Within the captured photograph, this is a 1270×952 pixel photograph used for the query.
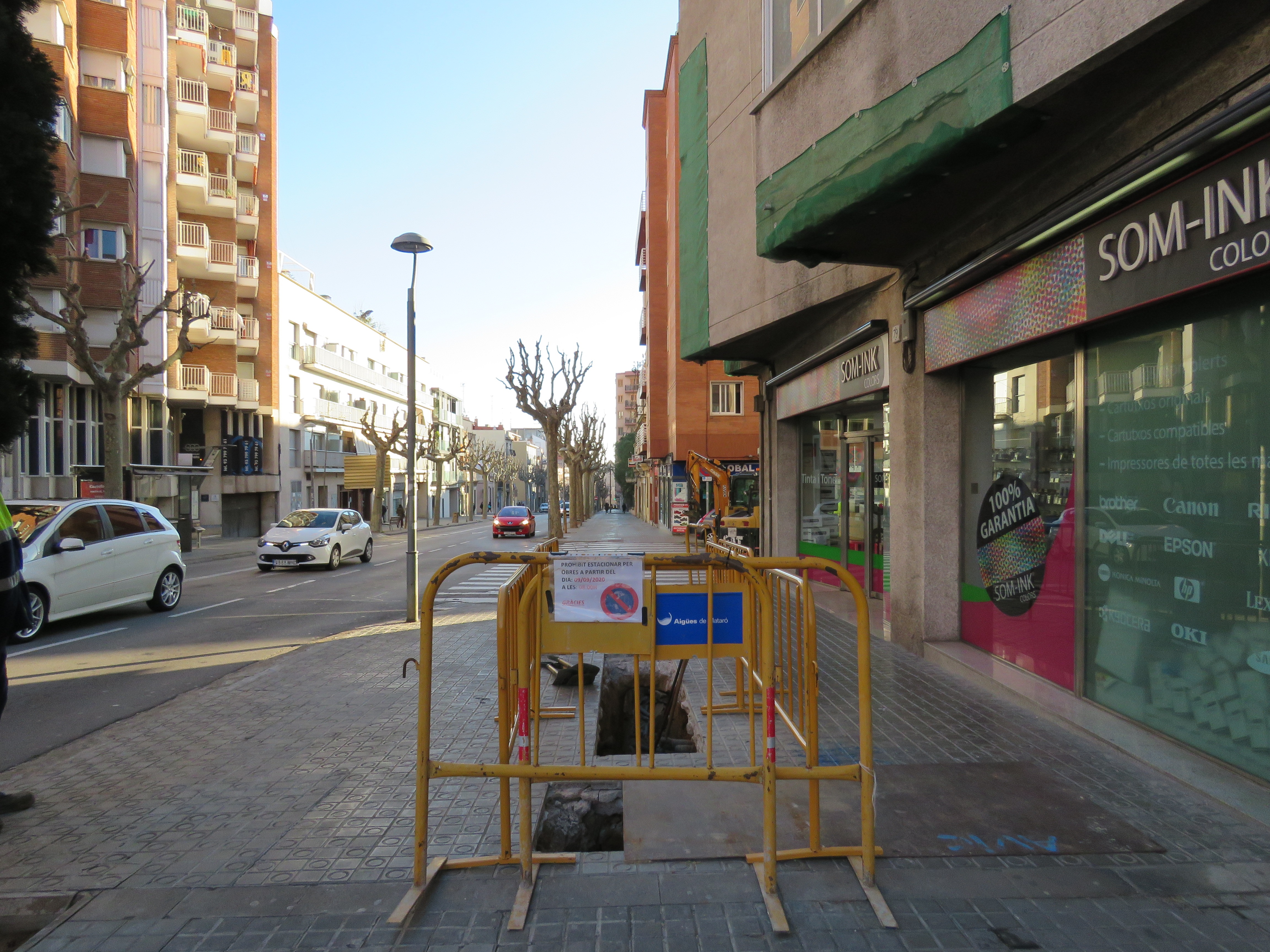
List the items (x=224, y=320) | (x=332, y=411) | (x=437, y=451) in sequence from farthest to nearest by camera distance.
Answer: (x=437, y=451) → (x=332, y=411) → (x=224, y=320)

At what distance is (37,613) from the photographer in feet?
31.9

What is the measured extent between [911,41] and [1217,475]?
388cm

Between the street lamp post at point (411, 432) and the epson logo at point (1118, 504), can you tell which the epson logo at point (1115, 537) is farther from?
the street lamp post at point (411, 432)

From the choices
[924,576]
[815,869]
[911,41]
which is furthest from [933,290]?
[815,869]

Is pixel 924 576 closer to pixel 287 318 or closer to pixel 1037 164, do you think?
pixel 1037 164

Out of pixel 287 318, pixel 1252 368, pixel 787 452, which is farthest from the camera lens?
pixel 287 318

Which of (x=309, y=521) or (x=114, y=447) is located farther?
(x=114, y=447)

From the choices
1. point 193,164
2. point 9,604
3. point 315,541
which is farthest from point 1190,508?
point 193,164

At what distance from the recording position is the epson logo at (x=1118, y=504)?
5.32 m

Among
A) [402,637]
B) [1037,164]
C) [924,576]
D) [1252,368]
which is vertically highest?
[1037,164]

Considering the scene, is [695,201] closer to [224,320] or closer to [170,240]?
[170,240]

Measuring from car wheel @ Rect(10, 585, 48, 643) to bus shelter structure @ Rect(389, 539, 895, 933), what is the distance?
27.1 ft

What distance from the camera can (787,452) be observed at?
1448 centimetres

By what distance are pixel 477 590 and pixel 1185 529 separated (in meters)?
12.4
